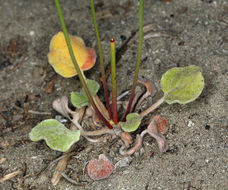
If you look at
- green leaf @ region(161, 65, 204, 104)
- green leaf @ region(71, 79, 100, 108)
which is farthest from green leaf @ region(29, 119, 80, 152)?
green leaf @ region(161, 65, 204, 104)

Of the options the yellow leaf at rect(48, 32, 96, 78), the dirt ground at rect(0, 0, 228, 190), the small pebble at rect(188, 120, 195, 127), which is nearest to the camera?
the dirt ground at rect(0, 0, 228, 190)

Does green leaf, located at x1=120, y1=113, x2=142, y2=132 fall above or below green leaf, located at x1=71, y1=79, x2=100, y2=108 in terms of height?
below

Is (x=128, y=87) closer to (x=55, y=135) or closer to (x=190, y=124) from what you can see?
(x=190, y=124)

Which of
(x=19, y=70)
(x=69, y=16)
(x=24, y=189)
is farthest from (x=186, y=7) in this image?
(x=24, y=189)

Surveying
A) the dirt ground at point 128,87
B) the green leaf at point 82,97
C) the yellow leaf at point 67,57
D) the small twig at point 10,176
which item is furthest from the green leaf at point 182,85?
the small twig at point 10,176

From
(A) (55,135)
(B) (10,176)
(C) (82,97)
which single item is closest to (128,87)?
(C) (82,97)

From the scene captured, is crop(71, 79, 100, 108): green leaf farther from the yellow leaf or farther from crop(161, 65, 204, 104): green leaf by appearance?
crop(161, 65, 204, 104): green leaf

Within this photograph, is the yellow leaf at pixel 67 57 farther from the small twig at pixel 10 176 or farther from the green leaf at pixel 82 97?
the small twig at pixel 10 176
